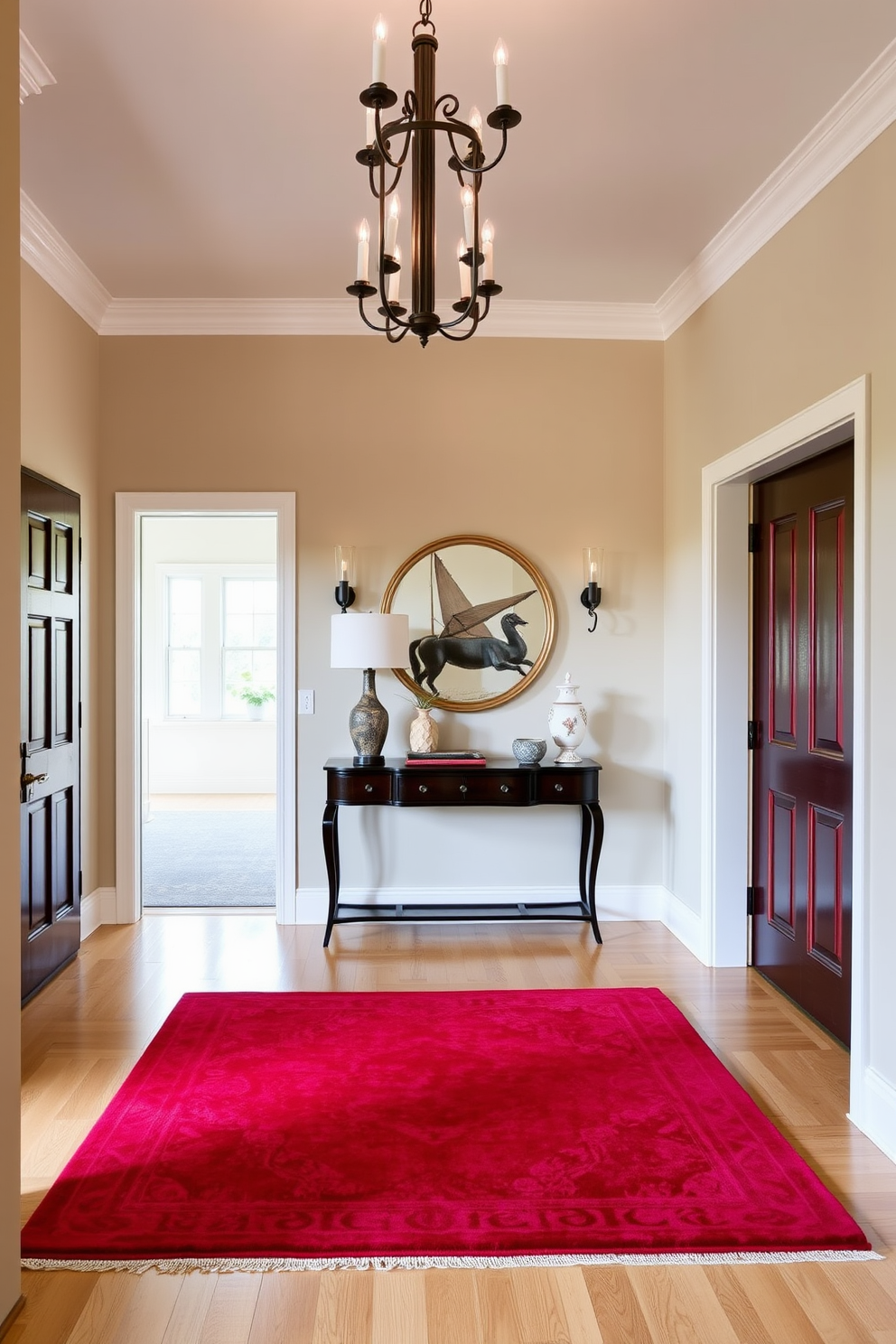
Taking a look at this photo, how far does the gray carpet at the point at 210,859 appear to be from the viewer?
5250 millimetres

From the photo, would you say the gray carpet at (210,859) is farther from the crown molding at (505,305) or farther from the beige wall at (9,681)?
the beige wall at (9,681)

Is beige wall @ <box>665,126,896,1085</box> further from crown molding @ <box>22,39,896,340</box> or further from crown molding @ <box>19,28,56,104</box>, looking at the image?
crown molding @ <box>19,28,56,104</box>

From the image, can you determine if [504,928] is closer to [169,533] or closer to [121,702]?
[121,702]

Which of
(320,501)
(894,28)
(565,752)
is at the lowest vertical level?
(565,752)

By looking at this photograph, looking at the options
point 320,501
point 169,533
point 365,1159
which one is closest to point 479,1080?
point 365,1159

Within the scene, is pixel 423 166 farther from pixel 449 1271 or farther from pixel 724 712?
pixel 724 712

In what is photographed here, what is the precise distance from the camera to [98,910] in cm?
459

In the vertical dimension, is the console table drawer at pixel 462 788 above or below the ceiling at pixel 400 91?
below

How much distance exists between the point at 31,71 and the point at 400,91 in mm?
1067

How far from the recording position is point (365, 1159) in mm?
2420

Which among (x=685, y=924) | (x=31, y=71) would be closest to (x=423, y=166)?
(x=31, y=71)

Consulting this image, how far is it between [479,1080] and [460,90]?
3044 millimetres

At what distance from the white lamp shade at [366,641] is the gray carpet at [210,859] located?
1652 mm

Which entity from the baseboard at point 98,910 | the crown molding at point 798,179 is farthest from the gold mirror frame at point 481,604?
the baseboard at point 98,910
